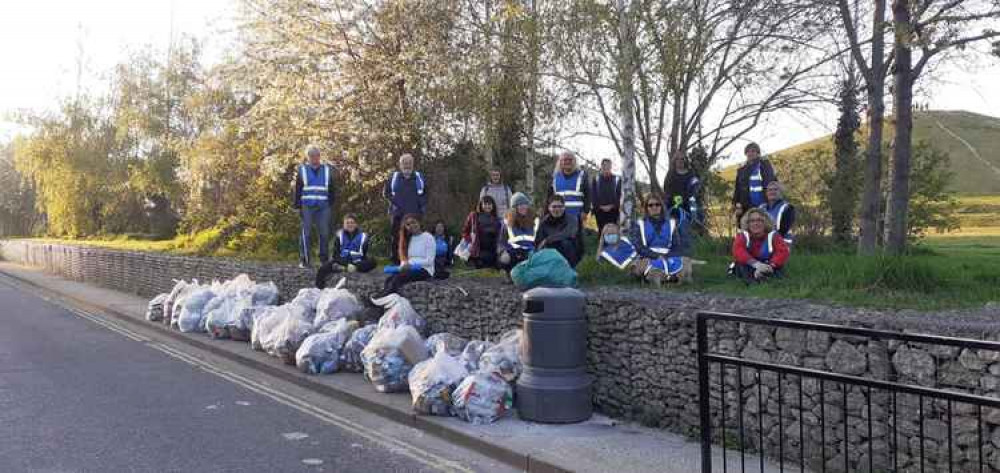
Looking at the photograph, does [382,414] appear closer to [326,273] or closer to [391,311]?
[391,311]

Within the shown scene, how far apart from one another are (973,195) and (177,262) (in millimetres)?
91014

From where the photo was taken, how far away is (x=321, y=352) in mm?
8773

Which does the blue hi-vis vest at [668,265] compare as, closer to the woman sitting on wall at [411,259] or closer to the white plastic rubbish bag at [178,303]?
the woman sitting on wall at [411,259]

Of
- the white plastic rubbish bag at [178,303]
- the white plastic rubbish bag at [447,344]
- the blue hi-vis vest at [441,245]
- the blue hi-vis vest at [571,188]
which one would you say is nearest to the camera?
the white plastic rubbish bag at [447,344]

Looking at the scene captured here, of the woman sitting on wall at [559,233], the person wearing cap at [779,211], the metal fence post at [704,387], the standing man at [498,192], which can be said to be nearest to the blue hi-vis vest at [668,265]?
the woman sitting on wall at [559,233]

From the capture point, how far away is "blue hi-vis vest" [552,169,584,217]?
1012 cm

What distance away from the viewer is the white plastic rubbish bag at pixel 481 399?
6.57m

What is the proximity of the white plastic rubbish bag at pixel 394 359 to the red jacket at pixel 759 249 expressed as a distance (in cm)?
349

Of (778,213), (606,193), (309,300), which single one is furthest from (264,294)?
(778,213)

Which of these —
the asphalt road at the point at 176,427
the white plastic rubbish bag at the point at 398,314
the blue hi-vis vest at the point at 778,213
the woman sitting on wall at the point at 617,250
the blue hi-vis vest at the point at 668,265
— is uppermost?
the blue hi-vis vest at the point at 778,213

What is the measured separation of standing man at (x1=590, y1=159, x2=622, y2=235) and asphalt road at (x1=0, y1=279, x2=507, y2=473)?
4.69 m

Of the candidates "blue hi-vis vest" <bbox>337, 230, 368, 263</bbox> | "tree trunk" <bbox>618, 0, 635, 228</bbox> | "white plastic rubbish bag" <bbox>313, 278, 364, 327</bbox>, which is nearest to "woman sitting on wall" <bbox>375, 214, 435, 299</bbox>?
"white plastic rubbish bag" <bbox>313, 278, 364, 327</bbox>

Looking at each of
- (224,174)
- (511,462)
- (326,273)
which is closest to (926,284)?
(511,462)

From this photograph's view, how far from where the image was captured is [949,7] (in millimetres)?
9367
